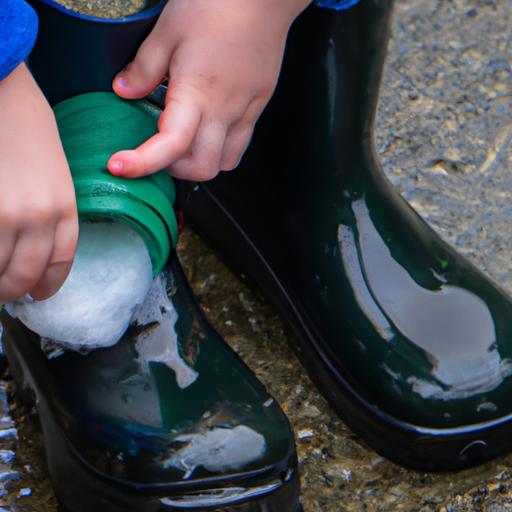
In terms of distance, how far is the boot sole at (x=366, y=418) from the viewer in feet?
3.26

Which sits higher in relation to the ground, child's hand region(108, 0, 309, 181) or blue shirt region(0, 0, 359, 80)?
blue shirt region(0, 0, 359, 80)

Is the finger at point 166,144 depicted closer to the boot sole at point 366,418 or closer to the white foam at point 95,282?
the white foam at point 95,282

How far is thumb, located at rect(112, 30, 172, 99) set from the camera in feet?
2.93

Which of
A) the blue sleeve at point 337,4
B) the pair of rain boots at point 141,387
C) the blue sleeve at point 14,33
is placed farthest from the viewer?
the blue sleeve at point 337,4

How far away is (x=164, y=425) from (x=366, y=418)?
23 cm

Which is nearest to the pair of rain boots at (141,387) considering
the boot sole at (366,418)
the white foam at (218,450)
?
the white foam at (218,450)

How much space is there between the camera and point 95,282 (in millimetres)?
878

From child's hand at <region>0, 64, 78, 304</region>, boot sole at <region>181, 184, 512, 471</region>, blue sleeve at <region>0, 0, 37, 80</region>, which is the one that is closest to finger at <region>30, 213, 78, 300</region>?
child's hand at <region>0, 64, 78, 304</region>

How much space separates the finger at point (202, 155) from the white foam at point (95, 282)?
73mm

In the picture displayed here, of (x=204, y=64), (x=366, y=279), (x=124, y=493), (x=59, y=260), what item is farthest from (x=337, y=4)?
(x=124, y=493)

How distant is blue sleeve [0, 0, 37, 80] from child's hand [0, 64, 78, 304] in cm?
3

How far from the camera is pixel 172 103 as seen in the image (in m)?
0.87

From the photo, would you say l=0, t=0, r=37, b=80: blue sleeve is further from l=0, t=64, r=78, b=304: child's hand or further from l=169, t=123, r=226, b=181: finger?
l=169, t=123, r=226, b=181: finger

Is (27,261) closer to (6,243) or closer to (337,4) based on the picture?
(6,243)
